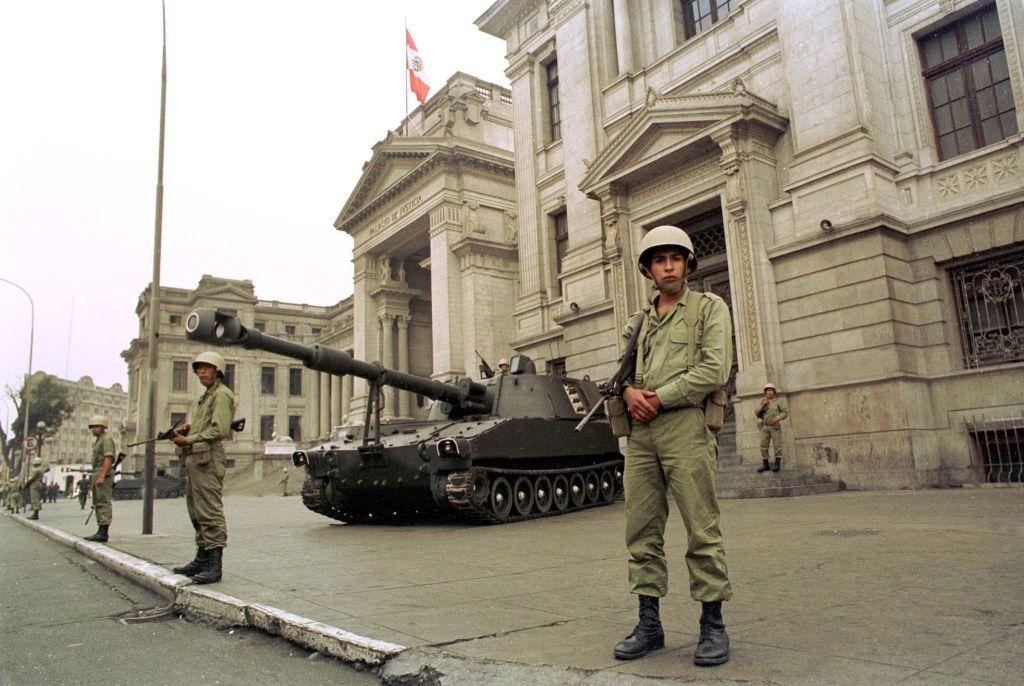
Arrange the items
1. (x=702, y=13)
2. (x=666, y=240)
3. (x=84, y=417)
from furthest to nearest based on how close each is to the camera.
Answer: (x=84, y=417) < (x=702, y=13) < (x=666, y=240)

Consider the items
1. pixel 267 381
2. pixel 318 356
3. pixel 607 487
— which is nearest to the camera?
pixel 318 356

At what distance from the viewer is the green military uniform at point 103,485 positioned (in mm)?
9750

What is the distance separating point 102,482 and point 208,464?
540cm

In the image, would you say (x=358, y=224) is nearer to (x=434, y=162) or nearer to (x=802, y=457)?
(x=434, y=162)

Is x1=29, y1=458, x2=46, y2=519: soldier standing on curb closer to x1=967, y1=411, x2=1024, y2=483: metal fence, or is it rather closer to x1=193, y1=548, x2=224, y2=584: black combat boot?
x1=193, y1=548, x2=224, y2=584: black combat boot

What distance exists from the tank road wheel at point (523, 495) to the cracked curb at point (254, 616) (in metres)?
5.11

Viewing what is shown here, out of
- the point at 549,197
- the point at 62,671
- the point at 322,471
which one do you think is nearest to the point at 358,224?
the point at 549,197

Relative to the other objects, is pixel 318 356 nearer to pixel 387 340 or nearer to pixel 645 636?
pixel 645 636

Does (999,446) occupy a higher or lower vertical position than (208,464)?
lower

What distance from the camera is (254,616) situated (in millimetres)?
4180

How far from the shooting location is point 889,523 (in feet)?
23.2

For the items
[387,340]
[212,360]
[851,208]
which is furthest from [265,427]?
[212,360]

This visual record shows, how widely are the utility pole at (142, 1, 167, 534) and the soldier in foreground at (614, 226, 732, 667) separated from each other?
8.18 meters

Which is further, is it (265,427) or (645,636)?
(265,427)
